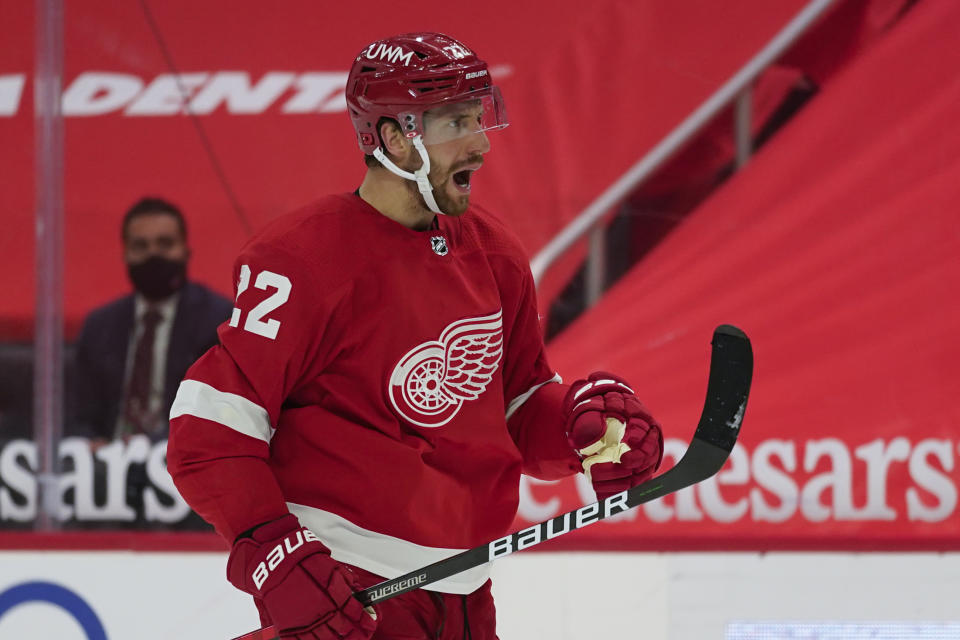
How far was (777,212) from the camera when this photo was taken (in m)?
2.97

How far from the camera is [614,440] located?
5.53 ft

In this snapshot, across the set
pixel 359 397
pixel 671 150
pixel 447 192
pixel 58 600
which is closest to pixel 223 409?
pixel 359 397

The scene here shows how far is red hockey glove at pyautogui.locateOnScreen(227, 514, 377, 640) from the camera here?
4.78 ft

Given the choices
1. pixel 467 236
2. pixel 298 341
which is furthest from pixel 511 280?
pixel 298 341

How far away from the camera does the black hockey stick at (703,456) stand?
5.20ft

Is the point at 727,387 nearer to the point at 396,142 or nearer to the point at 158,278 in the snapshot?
the point at 396,142

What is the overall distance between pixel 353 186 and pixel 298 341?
5.08 feet

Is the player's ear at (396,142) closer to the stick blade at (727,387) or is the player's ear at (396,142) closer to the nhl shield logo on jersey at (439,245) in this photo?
the nhl shield logo on jersey at (439,245)

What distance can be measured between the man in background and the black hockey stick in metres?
1.51

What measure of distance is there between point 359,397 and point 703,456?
0.46 metres

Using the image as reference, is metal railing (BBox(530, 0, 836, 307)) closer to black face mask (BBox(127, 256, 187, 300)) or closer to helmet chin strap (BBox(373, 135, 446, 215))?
black face mask (BBox(127, 256, 187, 300))

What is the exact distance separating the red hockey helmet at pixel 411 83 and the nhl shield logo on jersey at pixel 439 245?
0.44ft

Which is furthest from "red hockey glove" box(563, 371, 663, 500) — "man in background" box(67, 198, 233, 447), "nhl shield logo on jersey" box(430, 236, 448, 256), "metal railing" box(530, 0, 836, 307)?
"man in background" box(67, 198, 233, 447)

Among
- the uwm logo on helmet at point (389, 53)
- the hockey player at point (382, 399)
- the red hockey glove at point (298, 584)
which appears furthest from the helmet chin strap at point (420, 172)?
the red hockey glove at point (298, 584)
